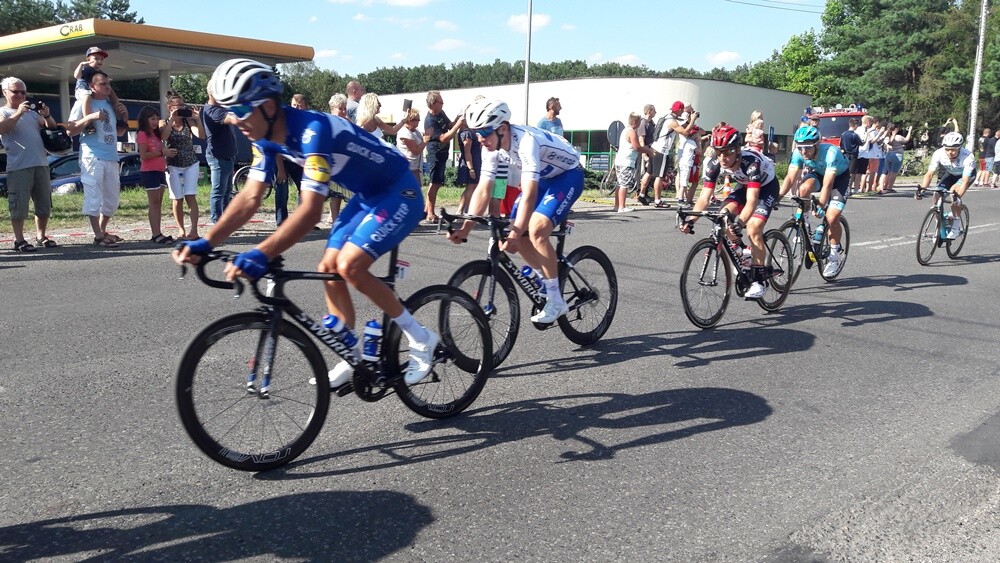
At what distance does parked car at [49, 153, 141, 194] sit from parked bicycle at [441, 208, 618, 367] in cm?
1222

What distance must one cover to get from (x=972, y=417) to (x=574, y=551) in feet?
10.6

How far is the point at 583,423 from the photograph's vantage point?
466cm

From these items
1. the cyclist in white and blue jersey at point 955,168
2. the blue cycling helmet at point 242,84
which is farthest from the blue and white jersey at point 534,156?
the cyclist in white and blue jersey at point 955,168

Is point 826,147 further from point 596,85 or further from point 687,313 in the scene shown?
point 596,85

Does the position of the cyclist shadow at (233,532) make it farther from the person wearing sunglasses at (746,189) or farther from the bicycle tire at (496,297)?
the person wearing sunglasses at (746,189)

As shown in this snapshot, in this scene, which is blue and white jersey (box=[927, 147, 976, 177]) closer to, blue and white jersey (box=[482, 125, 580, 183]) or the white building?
blue and white jersey (box=[482, 125, 580, 183])

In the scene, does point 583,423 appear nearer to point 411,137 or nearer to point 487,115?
point 487,115

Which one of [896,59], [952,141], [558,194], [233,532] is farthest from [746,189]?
[896,59]

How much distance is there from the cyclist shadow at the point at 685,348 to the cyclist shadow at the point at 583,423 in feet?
2.15

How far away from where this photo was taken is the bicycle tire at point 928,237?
10.8 m

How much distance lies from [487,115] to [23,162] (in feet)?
23.4

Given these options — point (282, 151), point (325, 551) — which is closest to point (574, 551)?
point (325, 551)

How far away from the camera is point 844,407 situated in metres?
5.12

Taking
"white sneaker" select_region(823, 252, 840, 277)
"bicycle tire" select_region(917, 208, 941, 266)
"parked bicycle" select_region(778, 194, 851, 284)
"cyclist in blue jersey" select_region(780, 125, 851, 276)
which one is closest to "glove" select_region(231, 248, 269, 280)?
"parked bicycle" select_region(778, 194, 851, 284)
